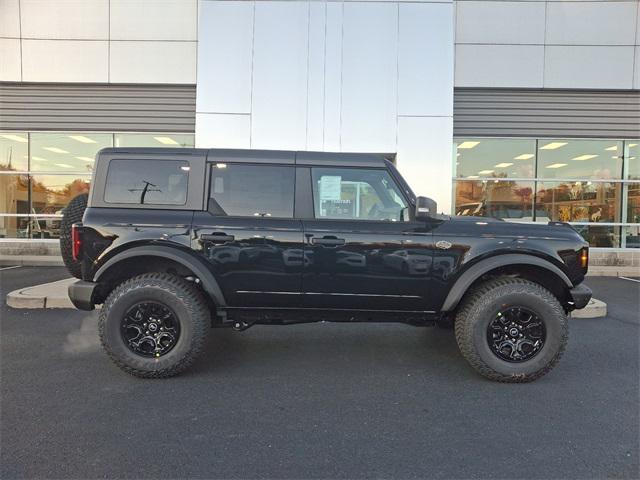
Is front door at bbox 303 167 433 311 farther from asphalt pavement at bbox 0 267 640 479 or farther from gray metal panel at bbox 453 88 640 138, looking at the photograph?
gray metal panel at bbox 453 88 640 138

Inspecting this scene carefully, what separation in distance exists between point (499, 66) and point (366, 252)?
10041mm

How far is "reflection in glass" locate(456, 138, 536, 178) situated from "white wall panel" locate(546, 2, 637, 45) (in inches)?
109

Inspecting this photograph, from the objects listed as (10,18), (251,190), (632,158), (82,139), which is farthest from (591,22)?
(10,18)

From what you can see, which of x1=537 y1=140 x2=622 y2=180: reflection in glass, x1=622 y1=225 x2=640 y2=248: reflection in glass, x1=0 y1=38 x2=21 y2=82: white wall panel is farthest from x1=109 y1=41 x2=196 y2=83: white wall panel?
x1=622 y1=225 x2=640 y2=248: reflection in glass

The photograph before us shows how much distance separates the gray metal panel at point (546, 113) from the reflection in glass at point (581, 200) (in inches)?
54.7

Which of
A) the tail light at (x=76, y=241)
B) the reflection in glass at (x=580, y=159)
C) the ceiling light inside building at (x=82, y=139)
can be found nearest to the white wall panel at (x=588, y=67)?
the reflection in glass at (x=580, y=159)

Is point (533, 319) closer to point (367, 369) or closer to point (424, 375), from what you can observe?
point (424, 375)

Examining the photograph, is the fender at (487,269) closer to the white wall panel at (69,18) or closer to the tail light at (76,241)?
the tail light at (76,241)

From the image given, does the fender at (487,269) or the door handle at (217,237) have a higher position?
the door handle at (217,237)

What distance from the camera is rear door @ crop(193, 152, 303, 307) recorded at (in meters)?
3.83

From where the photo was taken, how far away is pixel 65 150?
12227 millimetres

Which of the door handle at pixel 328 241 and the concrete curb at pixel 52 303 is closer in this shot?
the door handle at pixel 328 241

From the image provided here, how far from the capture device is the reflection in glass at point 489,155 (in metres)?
12.0

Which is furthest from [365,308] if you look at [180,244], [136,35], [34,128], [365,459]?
[34,128]
